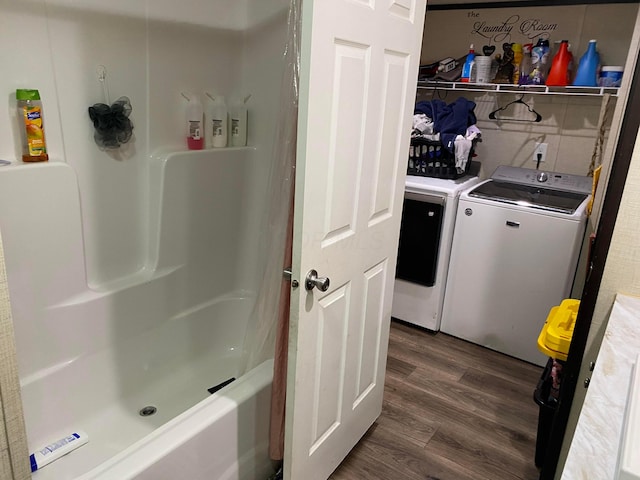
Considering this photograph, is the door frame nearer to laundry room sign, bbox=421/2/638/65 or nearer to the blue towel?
the blue towel

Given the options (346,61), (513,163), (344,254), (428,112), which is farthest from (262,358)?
(513,163)

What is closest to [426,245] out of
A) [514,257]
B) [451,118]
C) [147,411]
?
[514,257]

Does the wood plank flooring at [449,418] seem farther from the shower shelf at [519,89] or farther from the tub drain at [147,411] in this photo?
the shower shelf at [519,89]

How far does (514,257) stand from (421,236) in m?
0.53

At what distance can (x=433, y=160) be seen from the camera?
301 cm

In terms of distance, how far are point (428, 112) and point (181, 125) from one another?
1.62 m

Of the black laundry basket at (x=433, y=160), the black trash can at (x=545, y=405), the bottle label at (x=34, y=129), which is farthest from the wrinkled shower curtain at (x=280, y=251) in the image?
the black laundry basket at (x=433, y=160)

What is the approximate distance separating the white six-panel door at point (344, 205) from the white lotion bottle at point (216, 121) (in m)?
1.03

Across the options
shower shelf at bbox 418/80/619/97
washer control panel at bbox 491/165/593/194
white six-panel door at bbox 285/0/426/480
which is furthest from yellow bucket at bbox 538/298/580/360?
shower shelf at bbox 418/80/619/97

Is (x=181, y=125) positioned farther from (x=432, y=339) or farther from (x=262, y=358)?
(x=432, y=339)

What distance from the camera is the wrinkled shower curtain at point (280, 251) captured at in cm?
152

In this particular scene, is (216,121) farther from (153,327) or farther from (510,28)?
(510,28)

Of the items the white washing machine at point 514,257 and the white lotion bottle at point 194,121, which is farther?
the white washing machine at point 514,257

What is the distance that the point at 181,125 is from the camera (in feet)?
7.46
